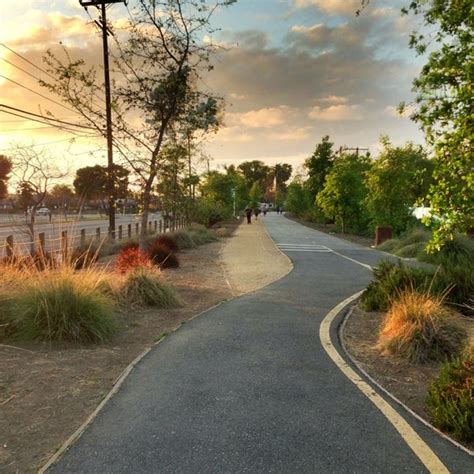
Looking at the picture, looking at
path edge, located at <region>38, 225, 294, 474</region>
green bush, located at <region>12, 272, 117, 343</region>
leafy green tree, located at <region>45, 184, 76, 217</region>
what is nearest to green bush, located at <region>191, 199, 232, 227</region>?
leafy green tree, located at <region>45, 184, 76, 217</region>

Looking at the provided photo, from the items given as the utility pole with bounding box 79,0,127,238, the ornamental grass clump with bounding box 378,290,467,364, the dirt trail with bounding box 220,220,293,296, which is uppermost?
the utility pole with bounding box 79,0,127,238

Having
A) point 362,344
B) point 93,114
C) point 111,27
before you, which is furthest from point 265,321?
point 111,27

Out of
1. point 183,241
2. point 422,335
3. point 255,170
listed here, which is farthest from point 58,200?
point 255,170

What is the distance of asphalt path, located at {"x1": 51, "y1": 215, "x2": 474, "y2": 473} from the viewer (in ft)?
9.77

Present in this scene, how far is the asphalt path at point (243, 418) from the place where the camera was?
298 centimetres

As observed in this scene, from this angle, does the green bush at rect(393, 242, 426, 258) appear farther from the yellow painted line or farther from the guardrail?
the yellow painted line

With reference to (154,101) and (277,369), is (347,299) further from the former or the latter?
(154,101)

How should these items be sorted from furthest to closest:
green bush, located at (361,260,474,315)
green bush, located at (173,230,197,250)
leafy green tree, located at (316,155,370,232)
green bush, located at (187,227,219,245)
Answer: leafy green tree, located at (316,155,370,232)
green bush, located at (187,227,219,245)
green bush, located at (173,230,197,250)
green bush, located at (361,260,474,315)

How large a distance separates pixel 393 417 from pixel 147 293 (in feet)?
17.9

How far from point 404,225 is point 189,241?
1206 centimetres

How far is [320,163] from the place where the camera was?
146 feet

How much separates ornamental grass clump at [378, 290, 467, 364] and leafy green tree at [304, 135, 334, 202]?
Answer: 3885 centimetres

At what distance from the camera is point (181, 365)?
496 centimetres

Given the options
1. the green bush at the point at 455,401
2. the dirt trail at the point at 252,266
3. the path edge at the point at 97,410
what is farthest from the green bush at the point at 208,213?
the green bush at the point at 455,401
